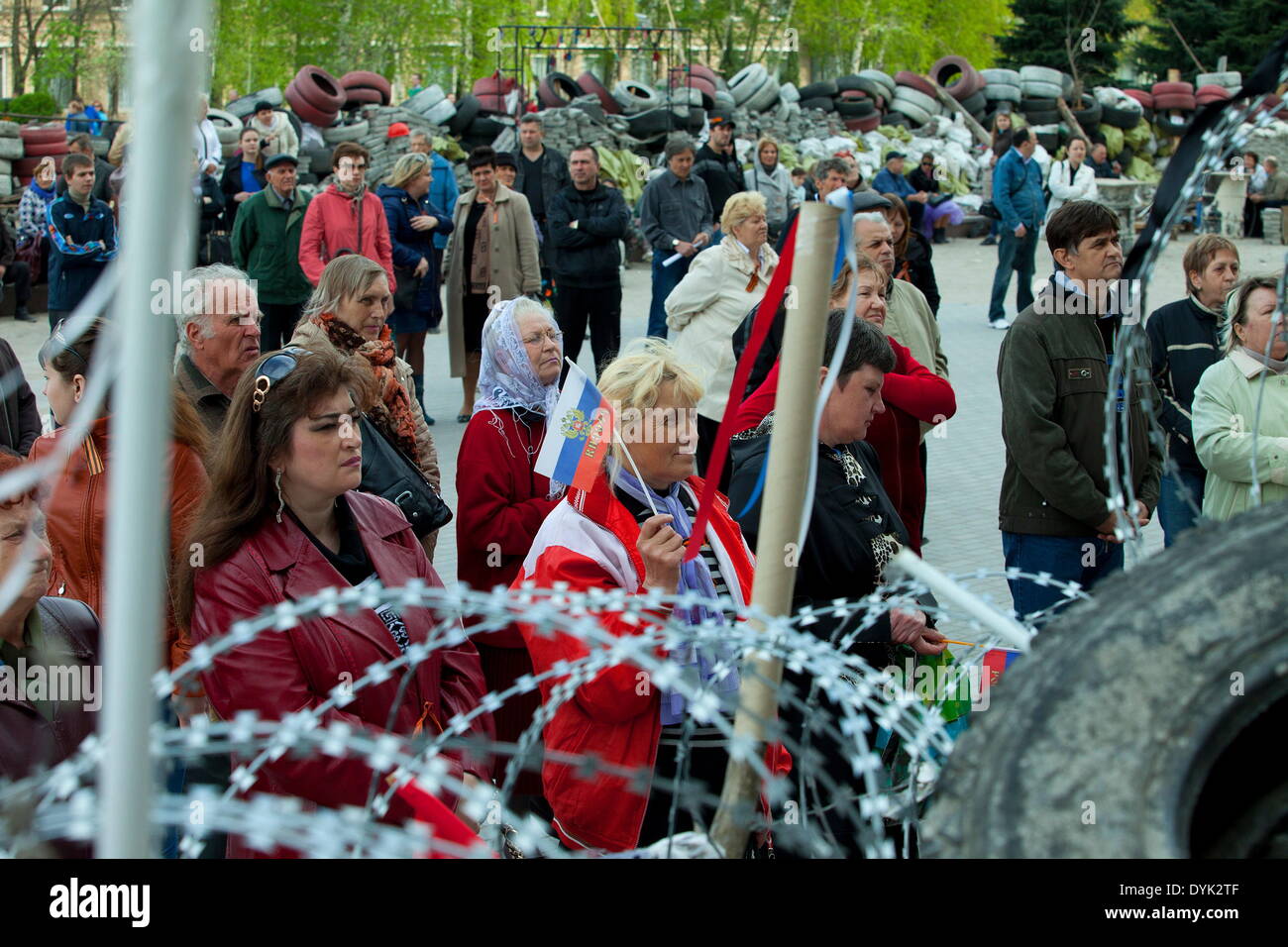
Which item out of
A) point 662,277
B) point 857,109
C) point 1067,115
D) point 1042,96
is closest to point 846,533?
point 662,277

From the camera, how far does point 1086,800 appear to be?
53.4 inches

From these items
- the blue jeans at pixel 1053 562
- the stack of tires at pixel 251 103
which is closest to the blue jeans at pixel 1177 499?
the blue jeans at pixel 1053 562

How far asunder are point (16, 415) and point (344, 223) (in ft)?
15.7

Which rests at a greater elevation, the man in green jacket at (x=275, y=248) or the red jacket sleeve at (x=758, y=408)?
the man in green jacket at (x=275, y=248)

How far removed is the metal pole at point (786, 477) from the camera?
1606 millimetres

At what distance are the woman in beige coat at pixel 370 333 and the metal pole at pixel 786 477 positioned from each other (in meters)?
3.47

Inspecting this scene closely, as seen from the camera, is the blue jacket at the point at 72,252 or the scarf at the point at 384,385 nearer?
the scarf at the point at 384,385

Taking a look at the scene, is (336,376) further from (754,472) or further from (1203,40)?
(1203,40)

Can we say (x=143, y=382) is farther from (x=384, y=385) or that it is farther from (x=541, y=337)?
(x=384, y=385)

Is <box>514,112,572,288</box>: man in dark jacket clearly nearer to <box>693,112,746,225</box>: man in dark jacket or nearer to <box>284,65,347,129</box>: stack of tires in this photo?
<box>693,112,746,225</box>: man in dark jacket

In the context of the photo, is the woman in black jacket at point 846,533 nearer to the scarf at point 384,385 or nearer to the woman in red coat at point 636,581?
the woman in red coat at point 636,581

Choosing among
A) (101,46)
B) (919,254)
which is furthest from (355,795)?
(101,46)

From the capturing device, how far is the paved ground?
7871 mm
